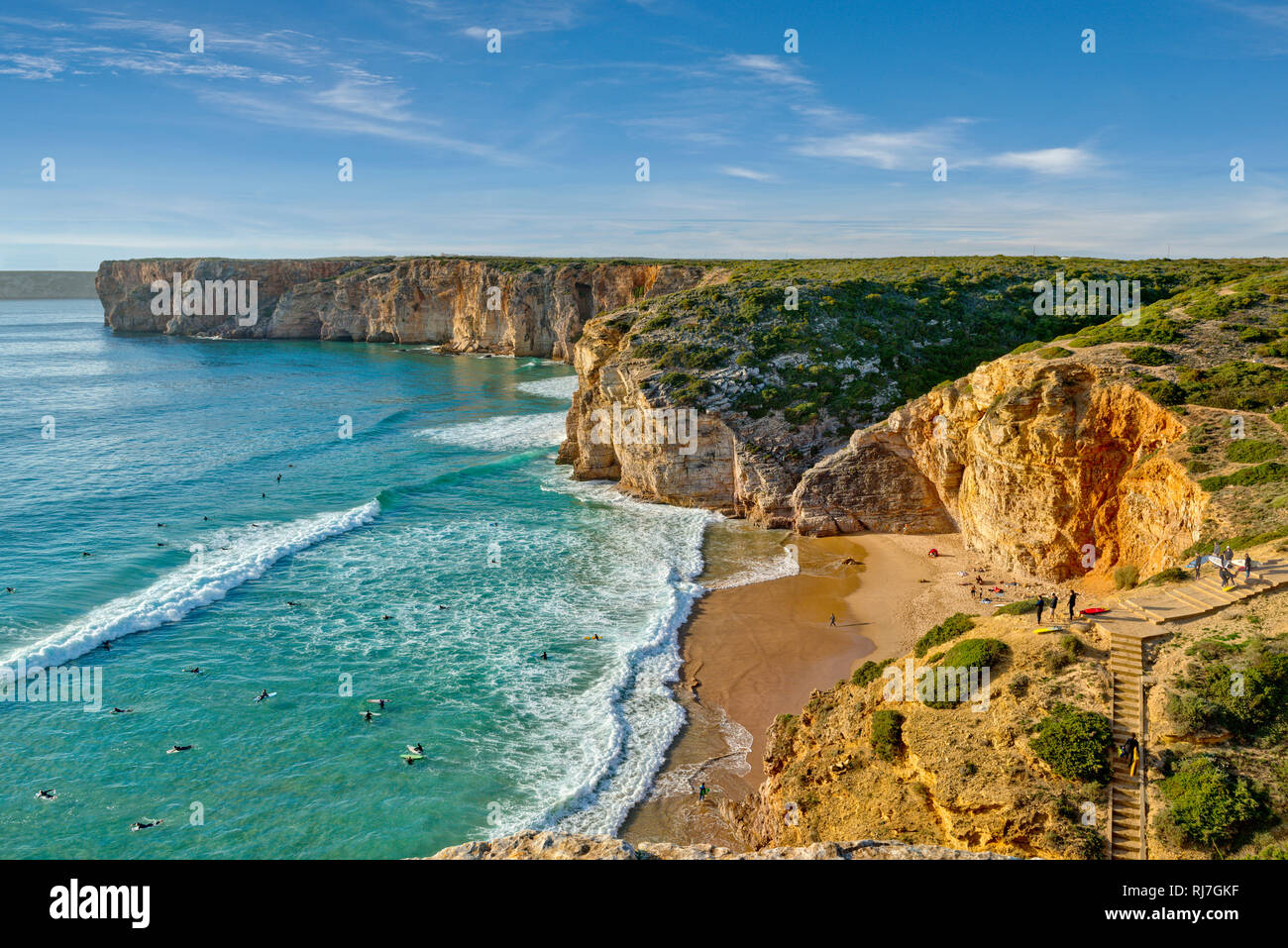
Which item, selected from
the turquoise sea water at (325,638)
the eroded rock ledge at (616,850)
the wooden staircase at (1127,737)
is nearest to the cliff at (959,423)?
the turquoise sea water at (325,638)

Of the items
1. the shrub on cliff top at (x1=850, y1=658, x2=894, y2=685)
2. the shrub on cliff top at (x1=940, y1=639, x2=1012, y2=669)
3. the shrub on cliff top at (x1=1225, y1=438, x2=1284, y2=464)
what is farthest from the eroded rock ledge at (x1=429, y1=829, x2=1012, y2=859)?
the shrub on cliff top at (x1=1225, y1=438, x2=1284, y2=464)

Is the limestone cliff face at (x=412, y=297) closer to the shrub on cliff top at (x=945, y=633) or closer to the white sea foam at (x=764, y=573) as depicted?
the white sea foam at (x=764, y=573)

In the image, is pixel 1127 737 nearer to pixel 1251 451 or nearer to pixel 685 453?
pixel 1251 451

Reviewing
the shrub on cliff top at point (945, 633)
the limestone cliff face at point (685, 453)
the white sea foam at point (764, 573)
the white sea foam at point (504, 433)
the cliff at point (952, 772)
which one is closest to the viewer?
the cliff at point (952, 772)

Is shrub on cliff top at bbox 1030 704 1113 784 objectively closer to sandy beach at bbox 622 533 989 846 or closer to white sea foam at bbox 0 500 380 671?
sandy beach at bbox 622 533 989 846

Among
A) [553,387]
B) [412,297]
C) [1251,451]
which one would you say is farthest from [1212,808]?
[412,297]
